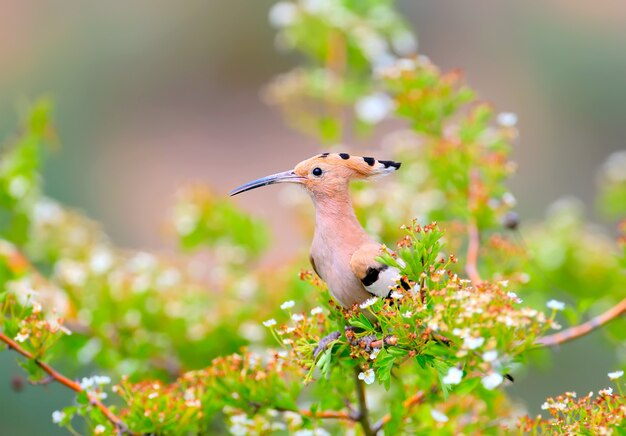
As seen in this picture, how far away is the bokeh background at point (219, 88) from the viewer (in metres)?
5.34

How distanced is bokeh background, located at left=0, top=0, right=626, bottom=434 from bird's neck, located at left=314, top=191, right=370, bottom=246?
346 cm

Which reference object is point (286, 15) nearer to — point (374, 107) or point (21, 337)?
point (374, 107)

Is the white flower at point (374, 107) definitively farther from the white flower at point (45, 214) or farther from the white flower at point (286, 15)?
the white flower at point (45, 214)

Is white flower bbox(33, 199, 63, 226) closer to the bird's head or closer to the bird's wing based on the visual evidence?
the bird's head

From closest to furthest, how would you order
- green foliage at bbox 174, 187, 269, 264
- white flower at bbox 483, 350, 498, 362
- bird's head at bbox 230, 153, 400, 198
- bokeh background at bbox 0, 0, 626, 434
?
white flower at bbox 483, 350, 498, 362, bird's head at bbox 230, 153, 400, 198, green foliage at bbox 174, 187, 269, 264, bokeh background at bbox 0, 0, 626, 434

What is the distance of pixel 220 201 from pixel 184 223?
122 mm

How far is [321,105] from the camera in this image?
243cm

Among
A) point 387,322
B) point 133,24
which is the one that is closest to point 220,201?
point 387,322

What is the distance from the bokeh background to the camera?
210 inches

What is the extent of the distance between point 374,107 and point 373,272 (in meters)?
0.97

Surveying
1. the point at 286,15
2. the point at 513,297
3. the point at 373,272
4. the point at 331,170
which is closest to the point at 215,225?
the point at 286,15

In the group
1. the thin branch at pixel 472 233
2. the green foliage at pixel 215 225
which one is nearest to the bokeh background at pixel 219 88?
the green foliage at pixel 215 225

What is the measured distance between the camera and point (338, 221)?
1.41 meters

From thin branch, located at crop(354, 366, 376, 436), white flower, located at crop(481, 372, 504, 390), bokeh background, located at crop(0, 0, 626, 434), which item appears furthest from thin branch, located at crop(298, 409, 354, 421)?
bokeh background, located at crop(0, 0, 626, 434)
